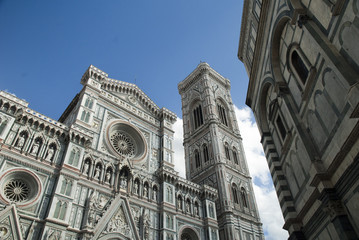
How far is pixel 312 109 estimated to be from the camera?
8.78m

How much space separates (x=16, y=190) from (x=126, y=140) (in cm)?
1047

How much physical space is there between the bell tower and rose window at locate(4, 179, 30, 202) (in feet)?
59.7

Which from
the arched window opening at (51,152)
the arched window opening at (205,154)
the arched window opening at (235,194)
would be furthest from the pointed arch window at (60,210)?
the arched window opening at (205,154)

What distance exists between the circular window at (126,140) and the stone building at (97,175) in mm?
98

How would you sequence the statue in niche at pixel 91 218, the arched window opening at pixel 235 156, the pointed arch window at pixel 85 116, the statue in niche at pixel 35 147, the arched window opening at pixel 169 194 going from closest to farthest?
the statue in niche at pixel 91 218
the statue in niche at pixel 35 147
the pointed arch window at pixel 85 116
the arched window opening at pixel 169 194
the arched window opening at pixel 235 156

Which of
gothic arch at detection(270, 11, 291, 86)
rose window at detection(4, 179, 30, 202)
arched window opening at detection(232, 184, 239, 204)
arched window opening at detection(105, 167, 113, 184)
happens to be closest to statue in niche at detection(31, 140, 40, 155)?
rose window at detection(4, 179, 30, 202)

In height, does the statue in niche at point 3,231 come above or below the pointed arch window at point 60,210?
below

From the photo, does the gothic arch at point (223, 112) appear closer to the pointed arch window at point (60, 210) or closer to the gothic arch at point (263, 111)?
the gothic arch at point (263, 111)

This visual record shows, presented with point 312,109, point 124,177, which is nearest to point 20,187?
point 124,177

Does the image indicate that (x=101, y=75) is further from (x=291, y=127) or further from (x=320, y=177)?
(x=320, y=177)

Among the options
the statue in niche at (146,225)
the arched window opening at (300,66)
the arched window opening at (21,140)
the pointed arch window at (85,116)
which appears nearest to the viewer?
the arched window opening at (300,66)

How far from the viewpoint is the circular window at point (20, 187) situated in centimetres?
1423

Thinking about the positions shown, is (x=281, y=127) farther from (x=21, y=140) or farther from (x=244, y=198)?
(x=244, y=198)

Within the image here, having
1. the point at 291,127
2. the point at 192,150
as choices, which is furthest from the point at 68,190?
the point at 192,150
